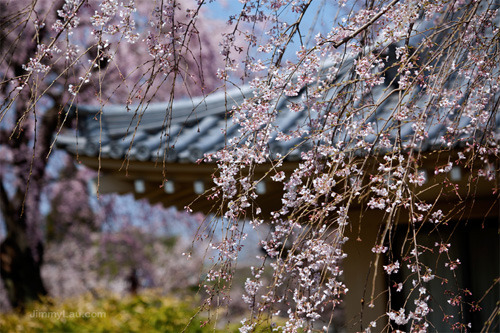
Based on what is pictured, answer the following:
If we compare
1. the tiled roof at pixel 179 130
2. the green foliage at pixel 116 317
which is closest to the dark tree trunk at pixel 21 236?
the green foliage at pixel 116 317

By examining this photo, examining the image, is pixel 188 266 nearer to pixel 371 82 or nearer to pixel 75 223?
pixel 75 223

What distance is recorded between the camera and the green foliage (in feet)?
14.0

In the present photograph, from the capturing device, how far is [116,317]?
4.43 metres

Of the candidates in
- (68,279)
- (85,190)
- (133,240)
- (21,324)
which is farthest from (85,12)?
(68,279)

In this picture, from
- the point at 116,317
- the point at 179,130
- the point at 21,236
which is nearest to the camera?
the point at 179,130

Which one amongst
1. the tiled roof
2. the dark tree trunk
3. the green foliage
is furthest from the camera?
the dark tree trunk

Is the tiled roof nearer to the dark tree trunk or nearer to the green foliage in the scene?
the green foliage

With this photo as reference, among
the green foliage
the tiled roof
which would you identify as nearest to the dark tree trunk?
the green foliage

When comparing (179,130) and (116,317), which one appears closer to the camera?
(179,130)

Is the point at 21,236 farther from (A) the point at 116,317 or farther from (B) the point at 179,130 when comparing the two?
(B) the point at 179,130

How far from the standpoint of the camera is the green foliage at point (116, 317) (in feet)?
14.0

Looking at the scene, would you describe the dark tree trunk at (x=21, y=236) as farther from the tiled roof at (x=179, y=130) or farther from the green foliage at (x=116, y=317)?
the tiled roof at (x=179, y=130)

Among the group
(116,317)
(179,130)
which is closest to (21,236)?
(116,317)

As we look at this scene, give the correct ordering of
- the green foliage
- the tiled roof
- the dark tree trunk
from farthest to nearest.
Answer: the dark tree trunk, the green foliage, the tiled roof
